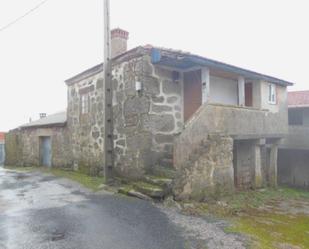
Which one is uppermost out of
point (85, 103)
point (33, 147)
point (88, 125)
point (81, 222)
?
point (85, 103)

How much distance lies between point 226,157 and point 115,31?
643 cm

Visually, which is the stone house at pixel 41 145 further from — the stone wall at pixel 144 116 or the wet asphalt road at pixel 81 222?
the wet asphalt road at pixel 81 222

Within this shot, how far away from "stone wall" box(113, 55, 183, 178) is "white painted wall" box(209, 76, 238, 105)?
1.99 metres

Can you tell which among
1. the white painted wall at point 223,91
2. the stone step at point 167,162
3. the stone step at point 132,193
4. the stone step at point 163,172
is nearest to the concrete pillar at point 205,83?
the white painted wall at point 223,91

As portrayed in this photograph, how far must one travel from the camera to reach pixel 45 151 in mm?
16344

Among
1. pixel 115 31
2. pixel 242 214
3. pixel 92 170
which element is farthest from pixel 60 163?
pixel 242 214

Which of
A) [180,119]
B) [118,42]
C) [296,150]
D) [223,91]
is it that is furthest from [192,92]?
[296,150]

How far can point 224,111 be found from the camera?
9.23 meters

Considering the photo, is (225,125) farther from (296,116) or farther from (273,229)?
(296,116)

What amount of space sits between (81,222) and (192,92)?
6.56 metres

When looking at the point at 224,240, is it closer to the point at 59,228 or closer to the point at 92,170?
the point at 59,228

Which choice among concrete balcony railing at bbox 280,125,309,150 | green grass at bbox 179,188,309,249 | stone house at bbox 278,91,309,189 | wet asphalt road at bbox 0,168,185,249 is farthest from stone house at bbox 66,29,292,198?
stone house at bbox 278,91,309,189

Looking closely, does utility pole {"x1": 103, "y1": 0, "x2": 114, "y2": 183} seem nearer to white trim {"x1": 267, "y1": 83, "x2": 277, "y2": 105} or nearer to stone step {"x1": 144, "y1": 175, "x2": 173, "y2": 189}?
stone step {"x1": 144, "y1": 175, "x2": 173, "y2": 189}

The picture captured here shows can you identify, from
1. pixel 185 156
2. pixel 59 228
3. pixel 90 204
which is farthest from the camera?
pixel 185 156
